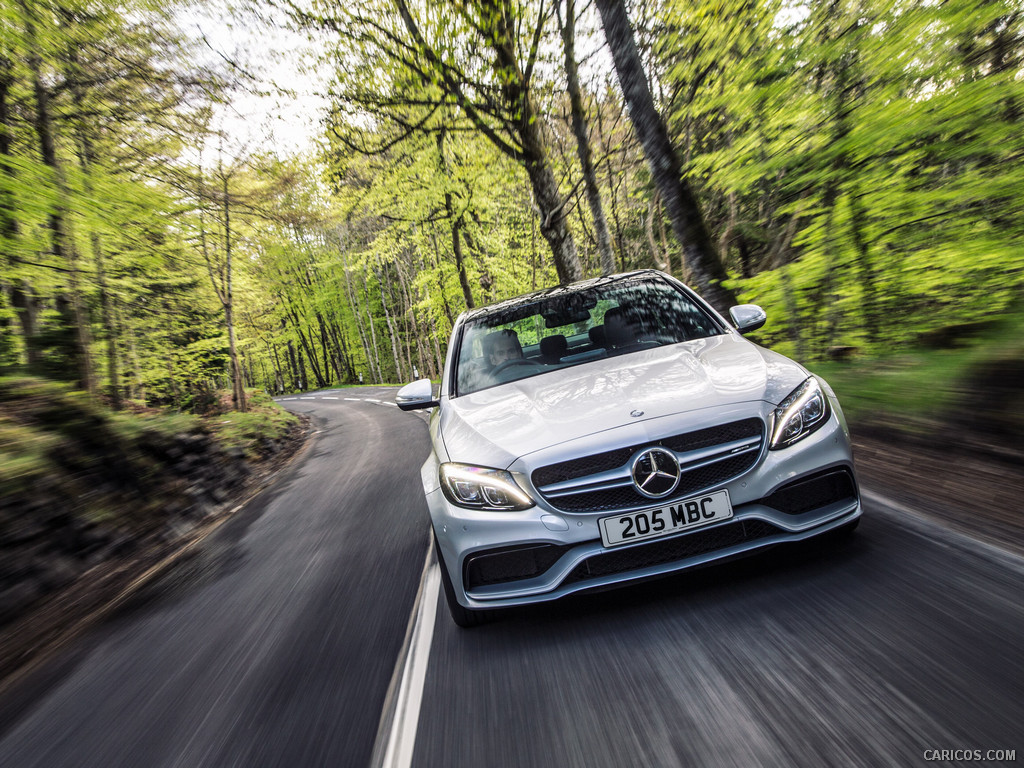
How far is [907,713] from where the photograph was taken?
67.4 inches

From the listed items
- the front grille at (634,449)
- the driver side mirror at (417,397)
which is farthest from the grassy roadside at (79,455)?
the front grille at (634,449)

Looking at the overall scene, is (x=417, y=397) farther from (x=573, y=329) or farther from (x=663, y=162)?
(x=663, y=162)

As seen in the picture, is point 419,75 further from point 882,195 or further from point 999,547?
point 999,547

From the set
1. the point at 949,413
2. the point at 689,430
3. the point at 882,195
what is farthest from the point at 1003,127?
the point at 689,430

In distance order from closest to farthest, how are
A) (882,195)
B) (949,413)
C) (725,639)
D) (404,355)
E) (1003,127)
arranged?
(725,639) → (949,413) → (1003,127) → (882,195) → (404,355)

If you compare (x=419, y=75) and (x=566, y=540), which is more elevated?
(x=419, y=75)

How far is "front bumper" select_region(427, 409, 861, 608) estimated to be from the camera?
2342 mm

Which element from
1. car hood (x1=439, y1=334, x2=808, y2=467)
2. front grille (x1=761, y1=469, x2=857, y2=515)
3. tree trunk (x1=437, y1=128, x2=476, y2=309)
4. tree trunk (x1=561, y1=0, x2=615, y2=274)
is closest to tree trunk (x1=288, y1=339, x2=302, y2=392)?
tree trunk (x1=437, y1=128, x2=476, y2=309)

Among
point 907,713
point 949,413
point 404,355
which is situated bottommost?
point 907,713

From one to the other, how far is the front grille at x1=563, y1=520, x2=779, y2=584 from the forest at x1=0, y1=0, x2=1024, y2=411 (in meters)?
4.26

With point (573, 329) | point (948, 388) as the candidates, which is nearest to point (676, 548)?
point (573, 329)

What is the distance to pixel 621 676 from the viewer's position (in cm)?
Result: 219

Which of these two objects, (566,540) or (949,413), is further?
(949,413)

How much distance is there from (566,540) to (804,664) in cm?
95
